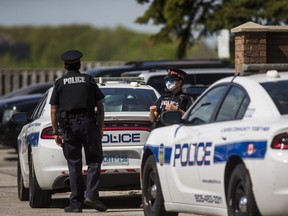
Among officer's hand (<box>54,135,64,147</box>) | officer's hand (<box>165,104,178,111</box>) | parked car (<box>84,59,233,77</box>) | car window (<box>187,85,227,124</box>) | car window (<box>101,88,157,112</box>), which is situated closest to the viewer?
car window (<box>187,85,227,124</box>)

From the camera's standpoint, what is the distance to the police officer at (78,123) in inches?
543

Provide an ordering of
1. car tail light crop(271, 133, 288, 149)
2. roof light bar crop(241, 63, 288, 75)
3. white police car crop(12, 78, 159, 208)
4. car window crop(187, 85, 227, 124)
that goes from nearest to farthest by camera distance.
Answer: car tail light crop(271, 133, 288, 149) → car window crop(187, 85, 227, 124) → roof light bar crop(241, 63, 288, 75) → white police car crop(12, 78, 159, 208)

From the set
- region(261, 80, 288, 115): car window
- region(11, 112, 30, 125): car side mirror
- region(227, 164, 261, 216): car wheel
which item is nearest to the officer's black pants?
region(11, 112, 30, 125): car side mirror

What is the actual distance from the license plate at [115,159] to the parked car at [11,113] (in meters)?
10.0

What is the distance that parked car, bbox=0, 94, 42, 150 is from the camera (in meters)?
25.4

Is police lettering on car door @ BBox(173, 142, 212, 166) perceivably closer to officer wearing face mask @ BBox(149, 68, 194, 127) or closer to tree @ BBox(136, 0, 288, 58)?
officer wearing face mask @ BBox(149, 68, 194, 127)

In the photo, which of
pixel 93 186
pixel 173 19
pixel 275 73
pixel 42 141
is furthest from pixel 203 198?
pixel 173 19

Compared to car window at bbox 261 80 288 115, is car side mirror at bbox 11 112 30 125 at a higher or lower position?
lower

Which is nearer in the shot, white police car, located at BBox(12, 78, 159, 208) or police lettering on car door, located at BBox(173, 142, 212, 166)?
police lettering on car door, located at BBox(173, 142, 212, 166)

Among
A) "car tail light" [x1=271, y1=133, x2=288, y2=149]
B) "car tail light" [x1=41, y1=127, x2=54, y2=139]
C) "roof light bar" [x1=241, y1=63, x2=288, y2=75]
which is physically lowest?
"car tail light" [x1=41, y1=127, x2=54, y2=139]

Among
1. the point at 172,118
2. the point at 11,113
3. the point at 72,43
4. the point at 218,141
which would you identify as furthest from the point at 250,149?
the point at 72,43

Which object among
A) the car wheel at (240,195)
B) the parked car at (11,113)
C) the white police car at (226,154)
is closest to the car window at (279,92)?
the white police car at (226,154)

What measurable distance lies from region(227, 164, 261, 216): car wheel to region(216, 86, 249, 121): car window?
0.59 m

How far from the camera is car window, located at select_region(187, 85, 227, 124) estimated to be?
11.0 m
